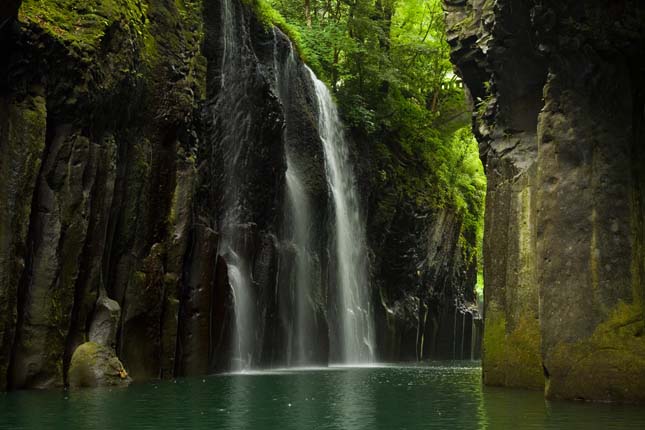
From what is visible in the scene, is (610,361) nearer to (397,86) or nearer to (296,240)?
(296,240)

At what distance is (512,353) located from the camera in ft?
45.7

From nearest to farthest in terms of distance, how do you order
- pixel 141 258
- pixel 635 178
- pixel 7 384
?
pixel 635 178
pixel 7 384
pixel 141 258

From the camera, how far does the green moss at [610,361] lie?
10.2 metres

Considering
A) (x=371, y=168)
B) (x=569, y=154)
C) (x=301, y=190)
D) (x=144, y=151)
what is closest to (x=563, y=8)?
(x=569, y=154)

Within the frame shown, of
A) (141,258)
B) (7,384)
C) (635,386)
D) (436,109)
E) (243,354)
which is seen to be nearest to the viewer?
(635,386)

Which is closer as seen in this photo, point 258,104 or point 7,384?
point 7,384

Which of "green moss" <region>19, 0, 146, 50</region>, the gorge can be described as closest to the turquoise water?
the gorge

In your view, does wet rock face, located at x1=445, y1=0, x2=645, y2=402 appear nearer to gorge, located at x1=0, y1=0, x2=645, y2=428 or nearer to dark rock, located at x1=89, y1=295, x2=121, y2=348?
gorge, located at x1=0, y1=0, x2=645, y2=428

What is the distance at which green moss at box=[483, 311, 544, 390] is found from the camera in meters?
13.5

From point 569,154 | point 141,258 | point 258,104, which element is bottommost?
point 141,258

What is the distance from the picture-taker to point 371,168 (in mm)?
30531

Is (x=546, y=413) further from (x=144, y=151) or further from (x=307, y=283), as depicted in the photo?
(x=307, y=283)

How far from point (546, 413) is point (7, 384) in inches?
322

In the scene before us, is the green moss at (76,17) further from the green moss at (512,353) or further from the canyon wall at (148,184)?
the green moss at (512,353)
